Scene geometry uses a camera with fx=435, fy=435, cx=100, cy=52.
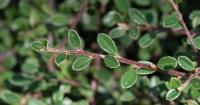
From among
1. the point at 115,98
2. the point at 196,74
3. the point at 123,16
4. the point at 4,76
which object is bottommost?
the point at 196,74

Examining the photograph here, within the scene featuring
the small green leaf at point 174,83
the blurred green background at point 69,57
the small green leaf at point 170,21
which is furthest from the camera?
the blurred green background at point 69,57

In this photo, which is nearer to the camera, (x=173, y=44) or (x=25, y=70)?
(x=25, y=70)

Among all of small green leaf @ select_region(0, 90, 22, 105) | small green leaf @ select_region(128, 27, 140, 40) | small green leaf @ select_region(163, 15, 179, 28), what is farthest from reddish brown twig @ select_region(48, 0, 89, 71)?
small green leaf @ select_region(163, 15, 179, 28)

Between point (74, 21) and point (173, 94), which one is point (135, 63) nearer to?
point (173, 94)

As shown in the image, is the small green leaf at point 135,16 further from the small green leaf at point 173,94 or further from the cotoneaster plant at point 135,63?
the small green leaf at point 173,94

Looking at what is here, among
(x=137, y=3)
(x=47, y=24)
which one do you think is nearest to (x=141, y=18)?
A: (x=137, y=3)

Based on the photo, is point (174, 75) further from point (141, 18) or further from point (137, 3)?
point (137, 3)

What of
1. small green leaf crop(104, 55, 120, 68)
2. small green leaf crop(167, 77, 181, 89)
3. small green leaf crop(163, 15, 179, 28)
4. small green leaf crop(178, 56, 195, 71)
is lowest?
small green leaf crop(167, 77, 181, 89)

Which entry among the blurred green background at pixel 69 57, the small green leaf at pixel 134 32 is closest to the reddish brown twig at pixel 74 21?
the blurred green background at pixel 69 57

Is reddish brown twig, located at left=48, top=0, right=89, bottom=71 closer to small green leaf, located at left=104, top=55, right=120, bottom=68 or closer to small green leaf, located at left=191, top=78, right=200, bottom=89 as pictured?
small green leaf, located at left=104, top=55, right=120, bottom=68
